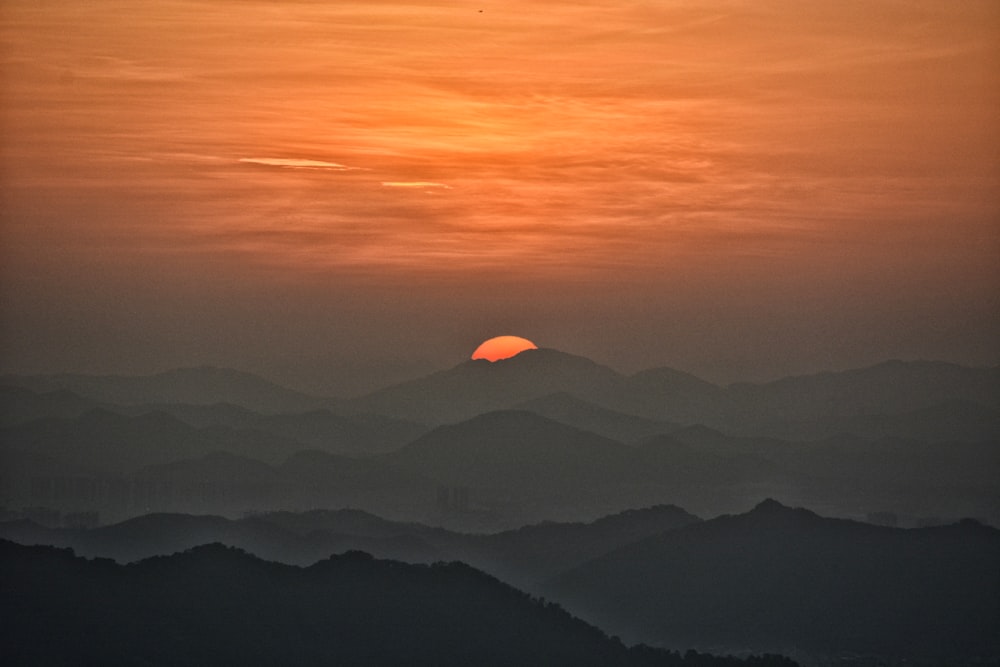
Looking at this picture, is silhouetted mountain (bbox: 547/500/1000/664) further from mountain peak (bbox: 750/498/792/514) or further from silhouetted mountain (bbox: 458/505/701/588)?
silhouetted mountain (bbox: 458/505/701/588)

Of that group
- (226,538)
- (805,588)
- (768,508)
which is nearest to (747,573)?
(805,588)

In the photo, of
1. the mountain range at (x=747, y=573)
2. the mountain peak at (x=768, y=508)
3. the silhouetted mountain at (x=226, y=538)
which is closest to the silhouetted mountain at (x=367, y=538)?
the silhouetted mountain at (x=226, y=538)

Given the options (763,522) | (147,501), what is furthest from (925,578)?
(147,501)

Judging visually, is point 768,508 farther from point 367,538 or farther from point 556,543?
point 367,538

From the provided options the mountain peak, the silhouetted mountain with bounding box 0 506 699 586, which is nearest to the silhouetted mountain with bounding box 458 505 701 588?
the silhouetted mountain with bounding box 0 506 699 586

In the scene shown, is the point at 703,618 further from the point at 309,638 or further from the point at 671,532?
the point at 309,638
